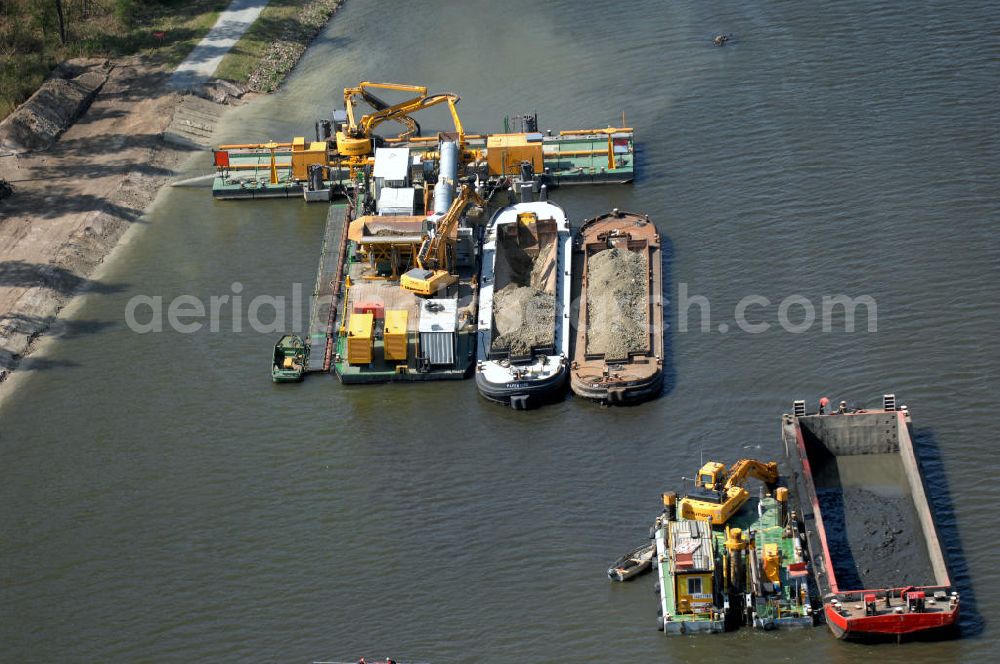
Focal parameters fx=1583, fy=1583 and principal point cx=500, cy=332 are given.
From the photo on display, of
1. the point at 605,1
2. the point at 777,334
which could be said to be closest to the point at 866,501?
the point at 777,334

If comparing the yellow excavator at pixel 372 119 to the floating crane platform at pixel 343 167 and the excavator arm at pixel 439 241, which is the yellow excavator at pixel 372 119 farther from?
the excavator arm at pixel 439 241

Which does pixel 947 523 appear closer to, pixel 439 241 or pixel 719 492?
pixel 719 492

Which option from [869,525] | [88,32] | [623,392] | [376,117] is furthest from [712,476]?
[88,32]

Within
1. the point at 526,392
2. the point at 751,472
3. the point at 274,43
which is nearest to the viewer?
the point at 751,472

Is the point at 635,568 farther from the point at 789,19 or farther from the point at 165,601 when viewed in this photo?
the point at 789,19

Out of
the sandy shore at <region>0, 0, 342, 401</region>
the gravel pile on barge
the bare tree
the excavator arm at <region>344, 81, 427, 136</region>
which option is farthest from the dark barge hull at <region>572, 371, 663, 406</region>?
the bare tree

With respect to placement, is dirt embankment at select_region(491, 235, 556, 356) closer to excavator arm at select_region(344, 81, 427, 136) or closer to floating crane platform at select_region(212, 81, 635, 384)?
floating crane platform at select_region(212, 81, 635, 384)
